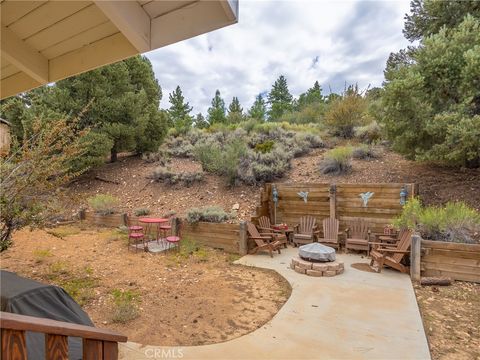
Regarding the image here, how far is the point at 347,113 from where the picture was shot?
38.0ft

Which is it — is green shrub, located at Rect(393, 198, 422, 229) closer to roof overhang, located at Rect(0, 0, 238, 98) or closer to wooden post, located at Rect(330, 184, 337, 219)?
wooden post, located at Rect(330, 184, 337, 219)

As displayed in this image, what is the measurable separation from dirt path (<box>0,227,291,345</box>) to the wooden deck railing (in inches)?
81.5

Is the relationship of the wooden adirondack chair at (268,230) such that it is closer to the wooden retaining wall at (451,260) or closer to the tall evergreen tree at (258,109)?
the wooden retaining wall at (451,260)

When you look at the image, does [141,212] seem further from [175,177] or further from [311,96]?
[311,96]

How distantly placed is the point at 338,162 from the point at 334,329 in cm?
603

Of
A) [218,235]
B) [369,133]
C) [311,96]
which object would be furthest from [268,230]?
[311,96]

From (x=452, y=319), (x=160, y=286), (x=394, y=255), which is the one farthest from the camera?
(x=394, y=255)

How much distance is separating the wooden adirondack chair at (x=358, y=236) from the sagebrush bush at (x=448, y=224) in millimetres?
994

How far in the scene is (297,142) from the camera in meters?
11.3

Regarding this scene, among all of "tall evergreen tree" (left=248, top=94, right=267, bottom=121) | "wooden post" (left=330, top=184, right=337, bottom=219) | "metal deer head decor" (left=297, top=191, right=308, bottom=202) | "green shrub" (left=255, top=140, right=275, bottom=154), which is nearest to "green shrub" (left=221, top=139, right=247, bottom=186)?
"green shrub" (left=255, top=140, right=275, bottom=154)

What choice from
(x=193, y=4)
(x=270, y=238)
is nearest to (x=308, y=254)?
(x=270, y=238)

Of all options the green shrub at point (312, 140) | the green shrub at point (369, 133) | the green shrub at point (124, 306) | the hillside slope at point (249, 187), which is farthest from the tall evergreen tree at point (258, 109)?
the green shrub at point (124, 306)

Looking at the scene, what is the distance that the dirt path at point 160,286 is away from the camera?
10.6 ft

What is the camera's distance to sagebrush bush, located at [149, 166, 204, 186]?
9521 mm
